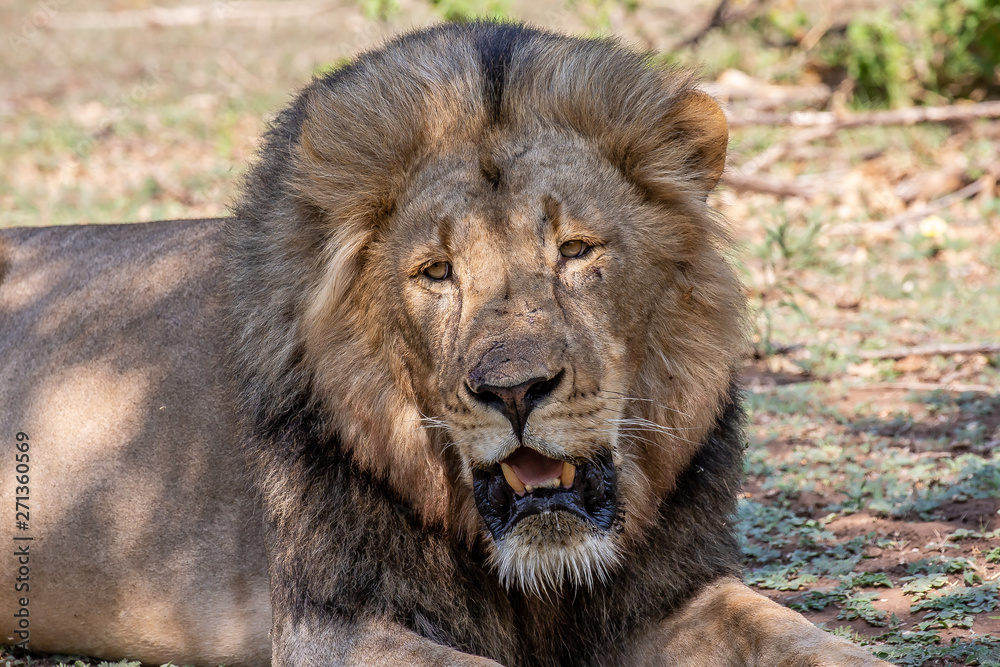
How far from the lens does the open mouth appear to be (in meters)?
2.82

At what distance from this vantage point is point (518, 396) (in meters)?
2.64

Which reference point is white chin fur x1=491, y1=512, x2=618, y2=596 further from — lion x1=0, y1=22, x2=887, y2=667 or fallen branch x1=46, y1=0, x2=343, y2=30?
fallen branch x1=46, y1=0, x2=343, y2=30

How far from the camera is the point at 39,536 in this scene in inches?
154

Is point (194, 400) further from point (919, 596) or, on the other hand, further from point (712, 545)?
point (919, 596)

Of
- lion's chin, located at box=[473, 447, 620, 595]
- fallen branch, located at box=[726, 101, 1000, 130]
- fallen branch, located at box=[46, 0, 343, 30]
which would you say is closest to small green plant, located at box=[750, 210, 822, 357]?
fallen branch, located at box=[726, 101, 1000, 130]

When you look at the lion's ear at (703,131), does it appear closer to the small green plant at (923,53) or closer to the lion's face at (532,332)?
the lion's face at (532,332)

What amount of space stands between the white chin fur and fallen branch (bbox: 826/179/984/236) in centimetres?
551

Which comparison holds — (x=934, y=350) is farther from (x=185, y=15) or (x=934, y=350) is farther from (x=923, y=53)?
(x=185, y=15)

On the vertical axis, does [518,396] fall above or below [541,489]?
above

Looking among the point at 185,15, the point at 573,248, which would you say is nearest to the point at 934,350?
the point at 573,248

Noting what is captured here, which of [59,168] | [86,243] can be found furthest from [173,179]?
[86,243]

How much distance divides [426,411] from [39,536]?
1.72 m

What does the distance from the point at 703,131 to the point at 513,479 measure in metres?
1.17

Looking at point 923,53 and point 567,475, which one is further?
point 923,53
